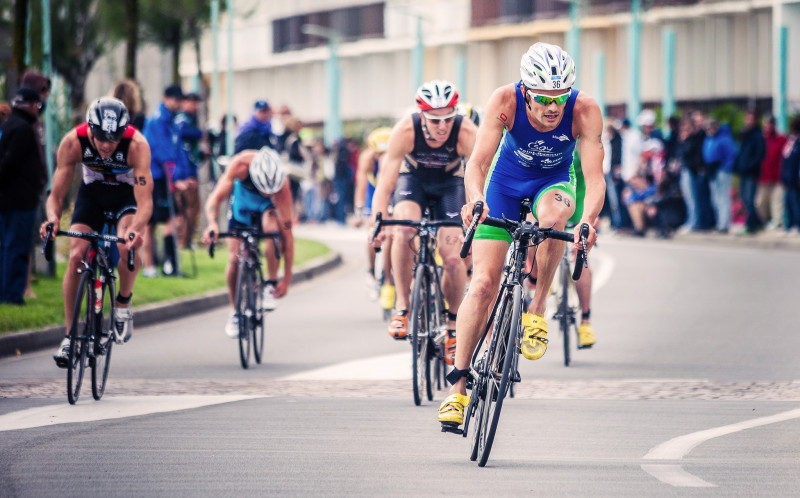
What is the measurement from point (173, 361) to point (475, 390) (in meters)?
5.04

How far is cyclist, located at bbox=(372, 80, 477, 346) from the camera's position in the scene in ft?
32.7

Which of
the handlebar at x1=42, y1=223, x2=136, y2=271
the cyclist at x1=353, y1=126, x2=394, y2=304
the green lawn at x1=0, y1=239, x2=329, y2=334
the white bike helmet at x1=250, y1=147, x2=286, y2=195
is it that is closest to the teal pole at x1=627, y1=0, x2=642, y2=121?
the green lawn at x1=0, y1=239, x2=329, y2=334

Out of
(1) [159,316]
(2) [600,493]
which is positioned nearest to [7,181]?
(1) [159,316]

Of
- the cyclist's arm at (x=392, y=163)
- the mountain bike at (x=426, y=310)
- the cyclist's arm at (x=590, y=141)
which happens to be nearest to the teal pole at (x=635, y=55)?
the cyclist's arm at (x=392, y=163)

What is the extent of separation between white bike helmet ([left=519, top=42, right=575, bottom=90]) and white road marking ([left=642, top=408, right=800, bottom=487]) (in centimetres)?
187

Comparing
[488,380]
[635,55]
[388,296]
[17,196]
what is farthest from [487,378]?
[635,55]

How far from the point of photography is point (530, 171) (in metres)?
7.98

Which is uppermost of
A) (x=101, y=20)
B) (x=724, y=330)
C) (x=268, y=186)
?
(x=101, y=20)

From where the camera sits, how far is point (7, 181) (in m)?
14.2

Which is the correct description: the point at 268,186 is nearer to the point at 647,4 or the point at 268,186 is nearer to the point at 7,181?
the point at 7,181

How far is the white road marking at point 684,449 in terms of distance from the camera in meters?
6.83

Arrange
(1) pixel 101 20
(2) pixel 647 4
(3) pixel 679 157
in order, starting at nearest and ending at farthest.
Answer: (3) pixel 679 157 → (1) pixel 101 20 → (2) pixel 647 4

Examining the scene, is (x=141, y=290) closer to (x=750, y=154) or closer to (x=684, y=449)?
(x=684, y=449)

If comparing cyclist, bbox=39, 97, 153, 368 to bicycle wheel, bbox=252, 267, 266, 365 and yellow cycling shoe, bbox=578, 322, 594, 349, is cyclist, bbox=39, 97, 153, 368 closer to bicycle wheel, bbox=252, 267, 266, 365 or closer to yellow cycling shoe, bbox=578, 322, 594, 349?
bicycle wheel, bbox=252, 267, 266, 365
